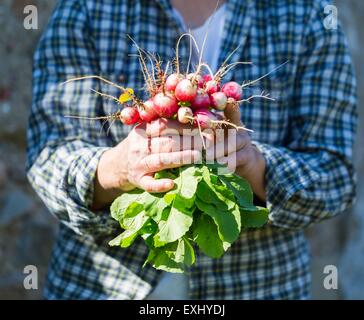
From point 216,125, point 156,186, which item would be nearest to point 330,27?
point 216,125

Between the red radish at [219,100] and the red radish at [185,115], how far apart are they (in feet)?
0.20

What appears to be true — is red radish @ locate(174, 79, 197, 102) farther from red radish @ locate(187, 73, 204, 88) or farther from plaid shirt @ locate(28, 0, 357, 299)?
plaid shirt @ locate(28, 0, 357, 299)

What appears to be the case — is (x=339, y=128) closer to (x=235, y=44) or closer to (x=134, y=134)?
(x=235, y=44)

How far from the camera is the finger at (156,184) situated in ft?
4.73

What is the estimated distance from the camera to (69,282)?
1839 millimetres

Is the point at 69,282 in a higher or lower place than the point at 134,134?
lower

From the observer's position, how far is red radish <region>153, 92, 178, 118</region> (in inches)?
55.8

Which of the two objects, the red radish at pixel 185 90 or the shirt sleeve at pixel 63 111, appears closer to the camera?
the red radish at pixel 185 90

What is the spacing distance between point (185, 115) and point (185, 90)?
5 centimetres

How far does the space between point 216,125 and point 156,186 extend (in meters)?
0.18
